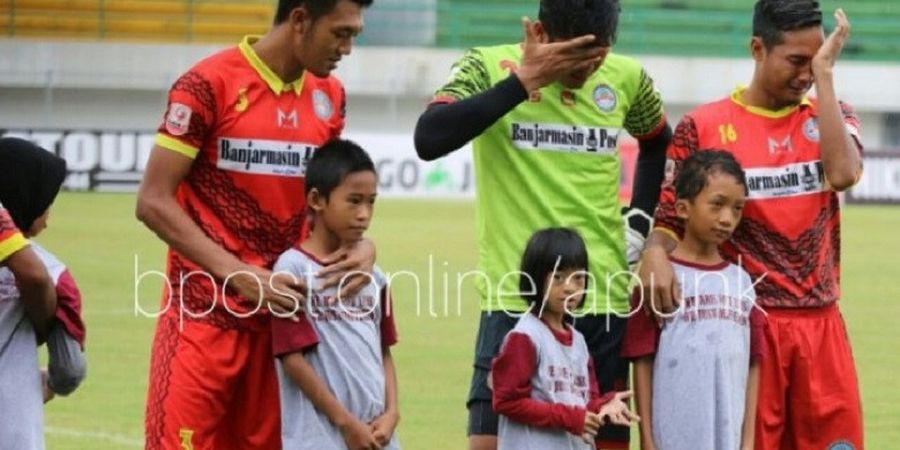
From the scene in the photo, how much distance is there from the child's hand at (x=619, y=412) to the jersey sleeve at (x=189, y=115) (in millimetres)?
1461

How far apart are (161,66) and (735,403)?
29942 mm

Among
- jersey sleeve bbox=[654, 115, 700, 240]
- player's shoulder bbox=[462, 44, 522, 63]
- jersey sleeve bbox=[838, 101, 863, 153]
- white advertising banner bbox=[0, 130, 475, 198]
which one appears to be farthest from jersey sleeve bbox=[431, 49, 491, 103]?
white advertising banner bbox=[0, 130, 475, 198]

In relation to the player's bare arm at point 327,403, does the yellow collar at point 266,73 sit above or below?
above

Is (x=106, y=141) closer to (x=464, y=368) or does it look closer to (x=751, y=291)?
(x=464, y=368)

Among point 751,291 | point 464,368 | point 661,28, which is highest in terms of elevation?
point 661,28

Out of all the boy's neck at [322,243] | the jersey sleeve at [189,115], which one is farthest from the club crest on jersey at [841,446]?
the jersey sleeve at [189,115]

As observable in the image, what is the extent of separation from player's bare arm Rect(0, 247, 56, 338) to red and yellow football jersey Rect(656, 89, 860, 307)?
6.63 feet

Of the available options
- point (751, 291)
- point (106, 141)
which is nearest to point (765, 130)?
point (751, 291)

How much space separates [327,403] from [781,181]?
5.49 ft

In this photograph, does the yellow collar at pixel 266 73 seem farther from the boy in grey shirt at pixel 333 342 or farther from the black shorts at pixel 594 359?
the black shorts at pixel 594 359

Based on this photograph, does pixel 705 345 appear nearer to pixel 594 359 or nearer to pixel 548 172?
pixel 594 359

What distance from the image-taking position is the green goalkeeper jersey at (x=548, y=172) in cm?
607

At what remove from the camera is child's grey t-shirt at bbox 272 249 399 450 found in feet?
18.2

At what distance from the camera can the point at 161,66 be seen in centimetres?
3497
